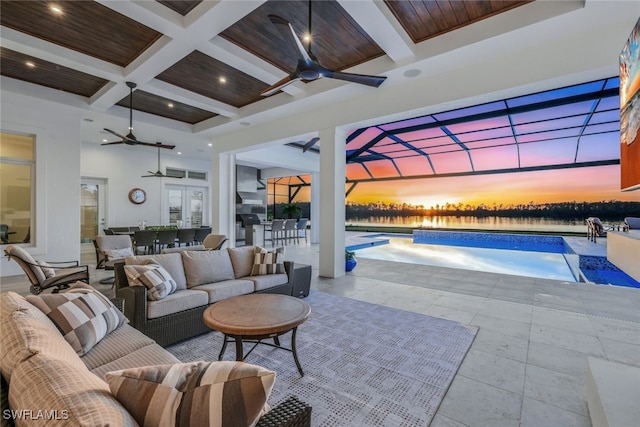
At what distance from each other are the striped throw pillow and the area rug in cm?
75

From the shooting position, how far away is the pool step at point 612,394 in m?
1.47

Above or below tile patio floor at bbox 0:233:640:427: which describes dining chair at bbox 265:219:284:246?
above

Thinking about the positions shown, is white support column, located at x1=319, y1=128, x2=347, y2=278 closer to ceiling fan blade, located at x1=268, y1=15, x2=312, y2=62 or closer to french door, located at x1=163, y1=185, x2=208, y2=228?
ceiling fan blade, located at x1=268, y1=15, x2=312, y2=62

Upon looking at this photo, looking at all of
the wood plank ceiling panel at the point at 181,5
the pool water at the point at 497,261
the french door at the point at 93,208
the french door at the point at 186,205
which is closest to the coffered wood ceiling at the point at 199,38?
the wood plank ceiling panel at the point at 181,5

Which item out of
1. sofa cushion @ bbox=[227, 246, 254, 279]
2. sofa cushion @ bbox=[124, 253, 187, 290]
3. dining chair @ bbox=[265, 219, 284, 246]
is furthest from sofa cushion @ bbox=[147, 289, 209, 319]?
dining chair @ bbox=[265, 219, 284, 246]

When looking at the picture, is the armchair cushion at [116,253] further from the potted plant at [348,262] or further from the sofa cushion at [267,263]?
the potted plant at [348,262]

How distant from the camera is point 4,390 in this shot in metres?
0.95

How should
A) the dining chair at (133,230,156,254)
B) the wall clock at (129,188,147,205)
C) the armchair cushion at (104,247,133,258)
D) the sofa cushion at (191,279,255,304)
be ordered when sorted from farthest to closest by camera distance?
the wall clock at (129,188,147,205)
the dining chair at (133,230,156,254)
the armchair cushion at (104,247,133,258)
the sofa cushion at (191,279,255,304)

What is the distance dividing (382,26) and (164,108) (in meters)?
5.18

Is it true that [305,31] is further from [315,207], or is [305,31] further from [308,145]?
A: [315,207]

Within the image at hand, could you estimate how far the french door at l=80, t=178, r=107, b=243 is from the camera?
29.3 feet

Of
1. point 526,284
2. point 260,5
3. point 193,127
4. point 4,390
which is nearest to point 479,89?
point 260,5

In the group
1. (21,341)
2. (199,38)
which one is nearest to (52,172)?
(199,38)

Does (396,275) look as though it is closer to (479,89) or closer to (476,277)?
(476,277)
